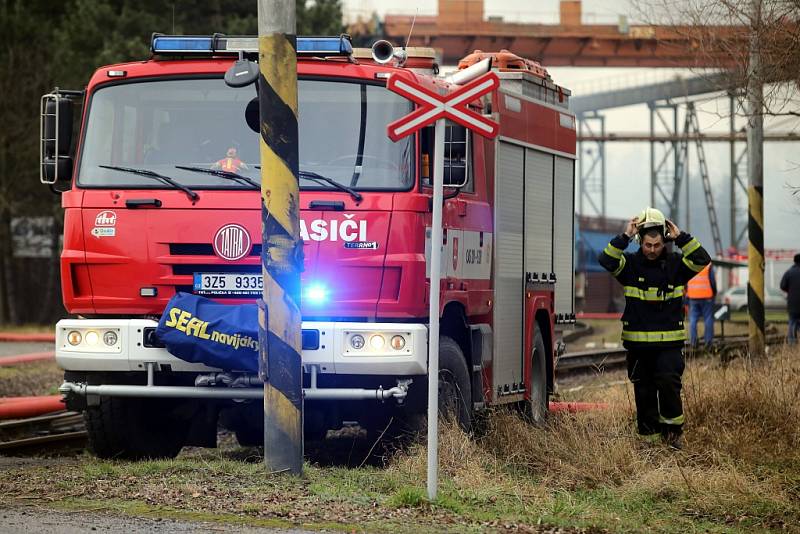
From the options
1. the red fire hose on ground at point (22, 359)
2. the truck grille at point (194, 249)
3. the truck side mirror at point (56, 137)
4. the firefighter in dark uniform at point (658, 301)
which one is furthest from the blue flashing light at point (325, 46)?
the red fire hose on ground at point (22, 359)

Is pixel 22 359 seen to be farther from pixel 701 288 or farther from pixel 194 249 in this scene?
pixel 194 249

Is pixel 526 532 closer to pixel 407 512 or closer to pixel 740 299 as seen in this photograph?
pixel 407 512

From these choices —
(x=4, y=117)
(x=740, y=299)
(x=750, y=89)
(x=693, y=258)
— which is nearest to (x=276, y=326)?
(x=693, y=258)

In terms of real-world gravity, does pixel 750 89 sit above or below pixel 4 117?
below

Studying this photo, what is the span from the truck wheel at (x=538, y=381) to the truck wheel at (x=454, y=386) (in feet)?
7.20

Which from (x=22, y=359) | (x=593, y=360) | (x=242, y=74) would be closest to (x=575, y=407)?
(x=242, y=74)

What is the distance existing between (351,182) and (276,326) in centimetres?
127

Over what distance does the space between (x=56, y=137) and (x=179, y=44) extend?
3.47ft

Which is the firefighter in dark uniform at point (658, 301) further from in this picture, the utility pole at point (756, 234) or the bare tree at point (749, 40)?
the utility pole at point (756, 234)

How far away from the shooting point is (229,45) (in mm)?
9977

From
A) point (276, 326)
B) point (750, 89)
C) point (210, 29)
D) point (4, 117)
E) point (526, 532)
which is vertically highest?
point (210, 29)

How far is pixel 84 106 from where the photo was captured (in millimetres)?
10156

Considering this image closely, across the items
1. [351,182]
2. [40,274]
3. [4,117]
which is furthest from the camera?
[40,274]

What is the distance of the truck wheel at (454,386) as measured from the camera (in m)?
10.0
